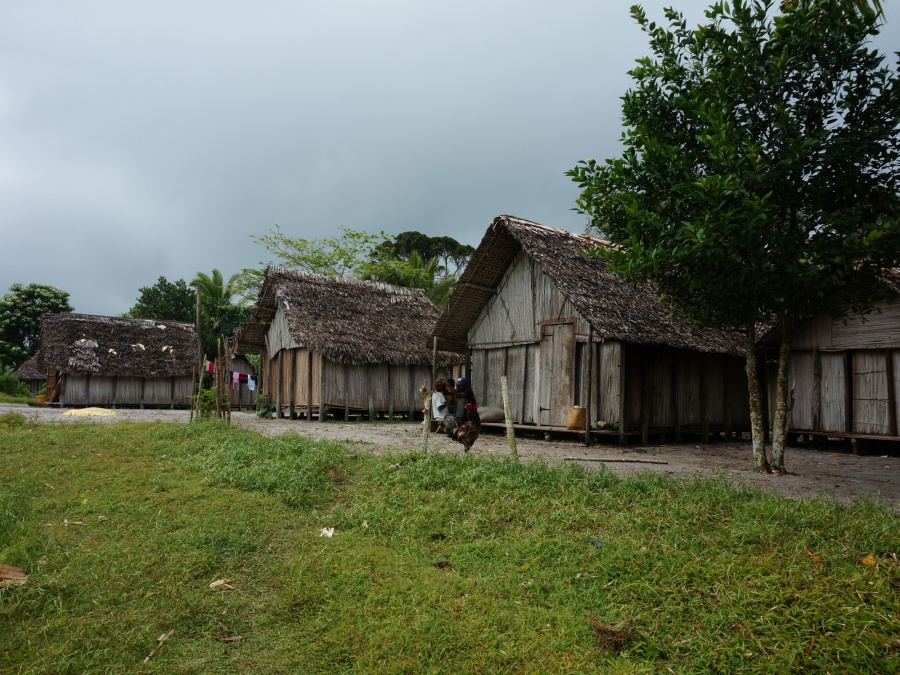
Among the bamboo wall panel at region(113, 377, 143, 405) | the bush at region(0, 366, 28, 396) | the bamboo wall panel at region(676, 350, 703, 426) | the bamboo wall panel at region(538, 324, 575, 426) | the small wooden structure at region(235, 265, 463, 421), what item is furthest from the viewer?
the bush at region(0, 366, 28, 396)

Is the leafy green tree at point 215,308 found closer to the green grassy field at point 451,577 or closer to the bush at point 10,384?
the bush at point 10,384

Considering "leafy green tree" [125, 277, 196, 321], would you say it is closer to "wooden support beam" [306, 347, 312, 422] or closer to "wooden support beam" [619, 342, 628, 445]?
"wooden support beam" [306, 347, 312, 422]

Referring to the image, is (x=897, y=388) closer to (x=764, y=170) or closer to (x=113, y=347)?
(x=764, y=170)

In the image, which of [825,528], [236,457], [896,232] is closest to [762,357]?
[896,232]

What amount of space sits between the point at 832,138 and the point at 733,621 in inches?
255

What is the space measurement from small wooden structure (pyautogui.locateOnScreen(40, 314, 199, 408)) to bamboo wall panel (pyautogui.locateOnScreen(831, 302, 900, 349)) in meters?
22.6

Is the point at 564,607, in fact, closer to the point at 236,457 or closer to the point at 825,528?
the point at 825,528

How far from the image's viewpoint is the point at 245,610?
4.54 meters

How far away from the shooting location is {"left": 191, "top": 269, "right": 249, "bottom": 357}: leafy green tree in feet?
113

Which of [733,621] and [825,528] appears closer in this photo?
[733,621]

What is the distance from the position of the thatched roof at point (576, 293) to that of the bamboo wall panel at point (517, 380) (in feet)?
5.25

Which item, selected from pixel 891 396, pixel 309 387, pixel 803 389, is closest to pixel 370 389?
pixel 309 387

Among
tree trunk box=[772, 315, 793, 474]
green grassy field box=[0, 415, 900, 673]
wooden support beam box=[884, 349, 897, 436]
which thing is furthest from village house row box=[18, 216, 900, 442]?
green grassy field box=[0, 415, 900, 673]

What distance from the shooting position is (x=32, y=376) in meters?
31.2
